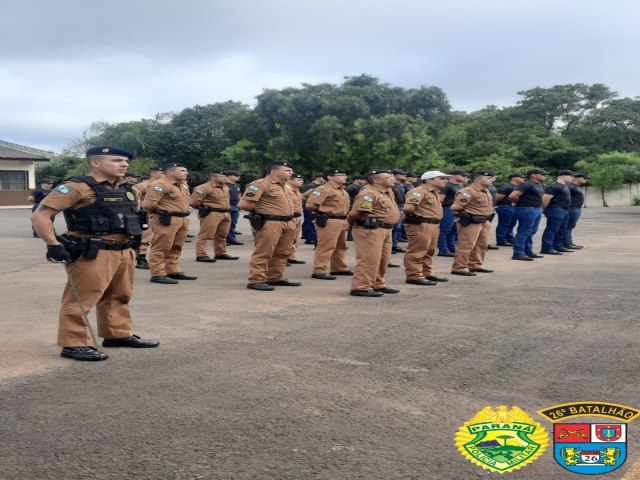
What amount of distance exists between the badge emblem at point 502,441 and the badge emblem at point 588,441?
11 cm

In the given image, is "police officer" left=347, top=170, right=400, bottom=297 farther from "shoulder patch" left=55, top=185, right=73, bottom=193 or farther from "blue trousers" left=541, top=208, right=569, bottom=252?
"blue trousers" left=541, top=208, right=569, bottom=252

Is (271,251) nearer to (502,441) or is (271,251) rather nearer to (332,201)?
(332,201)

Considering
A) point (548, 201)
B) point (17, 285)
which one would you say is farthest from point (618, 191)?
point (17, 285)

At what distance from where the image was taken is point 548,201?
14594mm

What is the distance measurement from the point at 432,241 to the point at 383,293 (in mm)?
1554

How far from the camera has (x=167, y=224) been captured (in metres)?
10.3

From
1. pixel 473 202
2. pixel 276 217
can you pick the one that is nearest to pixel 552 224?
pixel 473 202

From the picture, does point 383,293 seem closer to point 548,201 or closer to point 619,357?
point 619,357

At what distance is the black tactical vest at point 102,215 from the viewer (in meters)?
5.52

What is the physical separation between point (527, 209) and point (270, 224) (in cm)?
630

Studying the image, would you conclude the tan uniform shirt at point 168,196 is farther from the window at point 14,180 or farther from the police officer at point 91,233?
the window at point 14,180

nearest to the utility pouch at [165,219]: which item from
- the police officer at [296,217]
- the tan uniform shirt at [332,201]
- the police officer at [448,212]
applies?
the police officer at [296,217]

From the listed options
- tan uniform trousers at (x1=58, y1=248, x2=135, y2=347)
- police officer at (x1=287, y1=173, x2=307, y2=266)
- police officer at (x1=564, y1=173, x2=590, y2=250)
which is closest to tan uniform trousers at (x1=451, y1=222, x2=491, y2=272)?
police officer at (x1=287, y1=173, x2=307, y2=266)

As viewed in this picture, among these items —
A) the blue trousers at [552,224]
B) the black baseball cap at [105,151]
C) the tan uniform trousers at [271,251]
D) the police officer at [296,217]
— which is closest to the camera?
the black baseball cap at [105,151]
